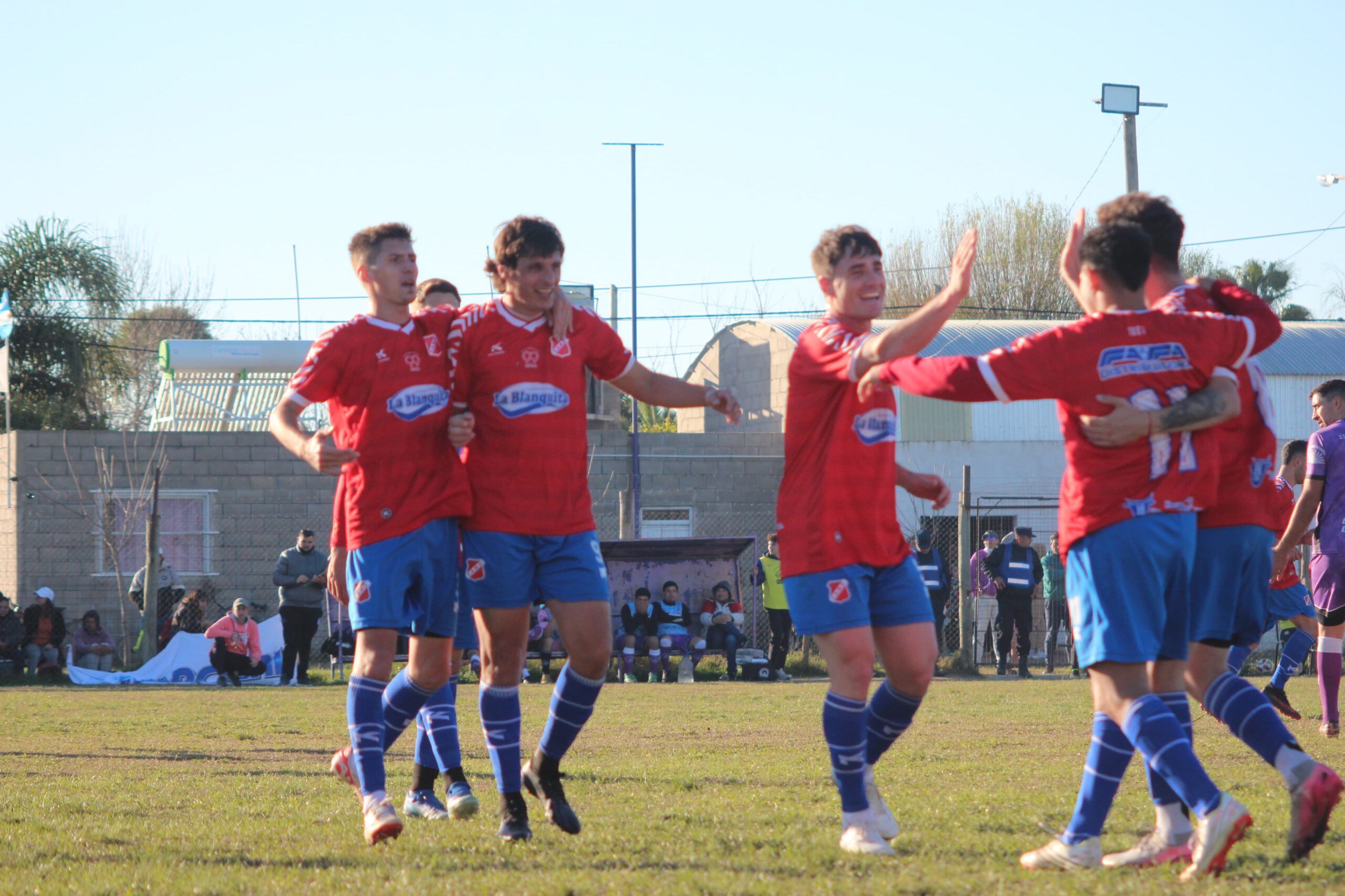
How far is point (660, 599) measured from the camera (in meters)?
18.8

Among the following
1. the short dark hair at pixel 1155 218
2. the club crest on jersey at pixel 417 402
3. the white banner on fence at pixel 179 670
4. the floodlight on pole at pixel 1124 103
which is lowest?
the white banner on fence at pixel 179 670

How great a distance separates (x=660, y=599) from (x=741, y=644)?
123 centimetres

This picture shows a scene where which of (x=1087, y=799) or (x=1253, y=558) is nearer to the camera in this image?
(x=1087, y=799)

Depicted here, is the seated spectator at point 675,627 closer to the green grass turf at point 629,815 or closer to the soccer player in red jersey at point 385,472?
the green grass turf at point 629,815

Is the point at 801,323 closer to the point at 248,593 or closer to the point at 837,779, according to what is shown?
the point at 248,593

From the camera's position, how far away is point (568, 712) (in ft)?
17.2

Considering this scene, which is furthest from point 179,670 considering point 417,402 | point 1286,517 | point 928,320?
point 928,320

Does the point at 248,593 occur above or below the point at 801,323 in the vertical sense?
below

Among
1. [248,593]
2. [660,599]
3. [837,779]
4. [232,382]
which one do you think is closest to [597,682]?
[837,779]

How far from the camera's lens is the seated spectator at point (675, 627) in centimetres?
1811

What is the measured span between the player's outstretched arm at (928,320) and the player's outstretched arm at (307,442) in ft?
6.06

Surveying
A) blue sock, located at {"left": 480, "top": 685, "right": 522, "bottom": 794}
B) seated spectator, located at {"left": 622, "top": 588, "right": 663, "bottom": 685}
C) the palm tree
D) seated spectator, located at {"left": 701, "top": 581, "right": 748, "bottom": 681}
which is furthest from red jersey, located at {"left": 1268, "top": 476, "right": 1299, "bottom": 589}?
the palm tree

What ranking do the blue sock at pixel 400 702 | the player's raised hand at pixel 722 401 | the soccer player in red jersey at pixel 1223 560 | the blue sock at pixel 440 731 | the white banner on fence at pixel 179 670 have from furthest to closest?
the white banner on fence at pixel 179 670 → the blue sock at pixel 440 731 → the blue sock at pixel 400 702 → the player's raised hand at pixel 722 401 → the soccer player in red jersey at pixel 1223 560

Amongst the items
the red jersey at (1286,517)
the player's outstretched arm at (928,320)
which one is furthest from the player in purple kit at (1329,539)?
the player's outstretched arm at (928,320)
